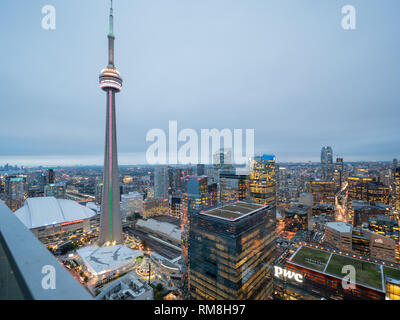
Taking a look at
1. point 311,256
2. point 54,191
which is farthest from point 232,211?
point 54,191

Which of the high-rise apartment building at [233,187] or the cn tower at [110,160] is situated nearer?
the cn tower at [110,160]

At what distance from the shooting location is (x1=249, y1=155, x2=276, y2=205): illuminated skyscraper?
4575cm

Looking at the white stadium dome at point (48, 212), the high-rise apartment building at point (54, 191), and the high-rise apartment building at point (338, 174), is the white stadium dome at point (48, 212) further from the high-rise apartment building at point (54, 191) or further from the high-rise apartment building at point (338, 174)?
the high-rise apartment building at point (338, 174)

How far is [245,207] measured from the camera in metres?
22.9

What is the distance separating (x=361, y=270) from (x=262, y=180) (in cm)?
2657

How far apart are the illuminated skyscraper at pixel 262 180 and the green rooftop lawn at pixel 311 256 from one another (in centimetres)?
1968

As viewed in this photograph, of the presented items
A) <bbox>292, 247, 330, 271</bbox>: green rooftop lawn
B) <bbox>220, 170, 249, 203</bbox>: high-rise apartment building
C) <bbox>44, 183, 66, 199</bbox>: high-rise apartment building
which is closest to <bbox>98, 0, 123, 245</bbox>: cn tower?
<bbox>292, 247, 330, 271</bbox>: green rooftop lawn

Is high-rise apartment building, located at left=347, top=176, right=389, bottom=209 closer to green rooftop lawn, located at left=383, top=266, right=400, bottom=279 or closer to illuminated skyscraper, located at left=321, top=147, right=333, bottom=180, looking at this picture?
illuminated skyscraper, located at left=321, top=147, right=333, bottom=180

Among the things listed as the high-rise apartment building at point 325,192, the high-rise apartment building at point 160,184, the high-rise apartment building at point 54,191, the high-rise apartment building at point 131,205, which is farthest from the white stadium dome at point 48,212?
the high-rise apartment building at point 325,192

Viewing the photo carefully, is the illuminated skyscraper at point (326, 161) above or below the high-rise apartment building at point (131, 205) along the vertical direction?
above

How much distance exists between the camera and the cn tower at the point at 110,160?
1182 inches

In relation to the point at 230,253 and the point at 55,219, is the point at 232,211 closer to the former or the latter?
the point at 230,253
